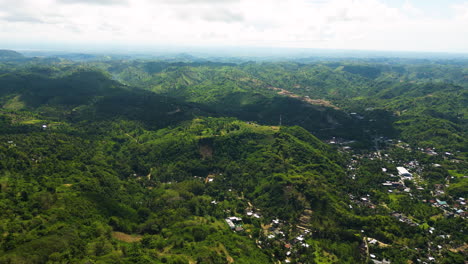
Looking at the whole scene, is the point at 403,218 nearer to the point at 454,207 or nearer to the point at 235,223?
the point at 454,207

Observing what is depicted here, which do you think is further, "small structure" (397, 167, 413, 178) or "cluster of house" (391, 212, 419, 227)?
"small structure" (397, 167, 413, 178)

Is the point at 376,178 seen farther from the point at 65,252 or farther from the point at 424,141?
the point at 65,252

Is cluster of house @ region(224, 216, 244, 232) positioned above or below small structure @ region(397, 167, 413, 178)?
below

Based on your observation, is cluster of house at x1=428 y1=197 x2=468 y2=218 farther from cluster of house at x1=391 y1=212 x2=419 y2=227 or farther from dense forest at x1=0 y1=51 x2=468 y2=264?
cluster of house at x1=391 y1=212 x2=419 y2=227

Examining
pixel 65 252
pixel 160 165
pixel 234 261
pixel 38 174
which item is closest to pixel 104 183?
pixel 38 174

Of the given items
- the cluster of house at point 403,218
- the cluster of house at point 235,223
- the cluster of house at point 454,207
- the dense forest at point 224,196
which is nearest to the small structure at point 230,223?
the cluster of house at point 235,223

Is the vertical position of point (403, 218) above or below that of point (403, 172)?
below

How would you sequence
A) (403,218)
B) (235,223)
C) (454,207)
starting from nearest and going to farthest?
1. (235,223)
2. (403,218)
3. (454,207)

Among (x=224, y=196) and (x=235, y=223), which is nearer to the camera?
(x=235, y=223)

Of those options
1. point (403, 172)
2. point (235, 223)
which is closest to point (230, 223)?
point (235, 223)

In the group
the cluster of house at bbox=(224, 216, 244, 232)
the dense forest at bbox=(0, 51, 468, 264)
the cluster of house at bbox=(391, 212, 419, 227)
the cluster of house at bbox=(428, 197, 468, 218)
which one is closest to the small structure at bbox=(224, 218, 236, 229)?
the cluster of house at bbox=(224, 216, 244, 232)

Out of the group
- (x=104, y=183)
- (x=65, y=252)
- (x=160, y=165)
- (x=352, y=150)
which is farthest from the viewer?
(x=352, y=150)
